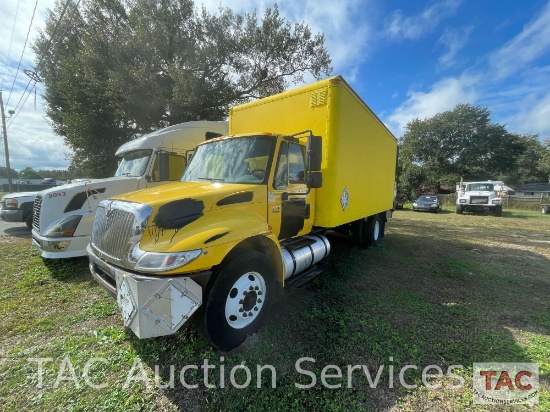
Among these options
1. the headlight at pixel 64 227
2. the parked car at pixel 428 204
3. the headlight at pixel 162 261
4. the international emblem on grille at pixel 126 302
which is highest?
the headlight at pixel 162 261

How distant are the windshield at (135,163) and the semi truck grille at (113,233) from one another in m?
3.36

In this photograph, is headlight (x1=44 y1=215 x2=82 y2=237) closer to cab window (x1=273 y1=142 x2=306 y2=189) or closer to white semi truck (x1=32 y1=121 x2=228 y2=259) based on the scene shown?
white semi truck (x1=32 y1=121 x2=228 y2=259)

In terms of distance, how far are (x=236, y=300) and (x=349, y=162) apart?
10.7ft

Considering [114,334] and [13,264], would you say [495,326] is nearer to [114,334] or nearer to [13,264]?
[114,334]

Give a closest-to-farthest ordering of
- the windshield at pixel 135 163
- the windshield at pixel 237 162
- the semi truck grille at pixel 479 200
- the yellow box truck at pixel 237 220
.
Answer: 1. the yellow box truck at pixel 237 220
2. the windshield at pixel 237 162
3. the windshield at pixel 135 163
4. the semi truck grille at pixel 479 200

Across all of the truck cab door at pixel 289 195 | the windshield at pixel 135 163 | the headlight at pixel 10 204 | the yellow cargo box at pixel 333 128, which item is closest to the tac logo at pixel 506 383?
the yellow cargo box at pixel 333 128

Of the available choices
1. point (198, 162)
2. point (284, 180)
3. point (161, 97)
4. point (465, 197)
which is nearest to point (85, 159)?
point (161, 97)

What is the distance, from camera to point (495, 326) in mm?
3449

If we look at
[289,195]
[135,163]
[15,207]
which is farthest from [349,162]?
[15,207]

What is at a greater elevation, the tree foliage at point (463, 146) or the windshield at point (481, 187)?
the tree foliage at point (463, 146)

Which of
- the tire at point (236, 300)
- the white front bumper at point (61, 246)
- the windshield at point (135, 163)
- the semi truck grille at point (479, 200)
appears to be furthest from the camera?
the semi truck grille at point (479, 200)

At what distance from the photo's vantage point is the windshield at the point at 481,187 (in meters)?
19.2

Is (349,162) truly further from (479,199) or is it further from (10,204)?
(479,199)

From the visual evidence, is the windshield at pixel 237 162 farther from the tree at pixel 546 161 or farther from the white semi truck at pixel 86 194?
the tree at pixel 546 161
